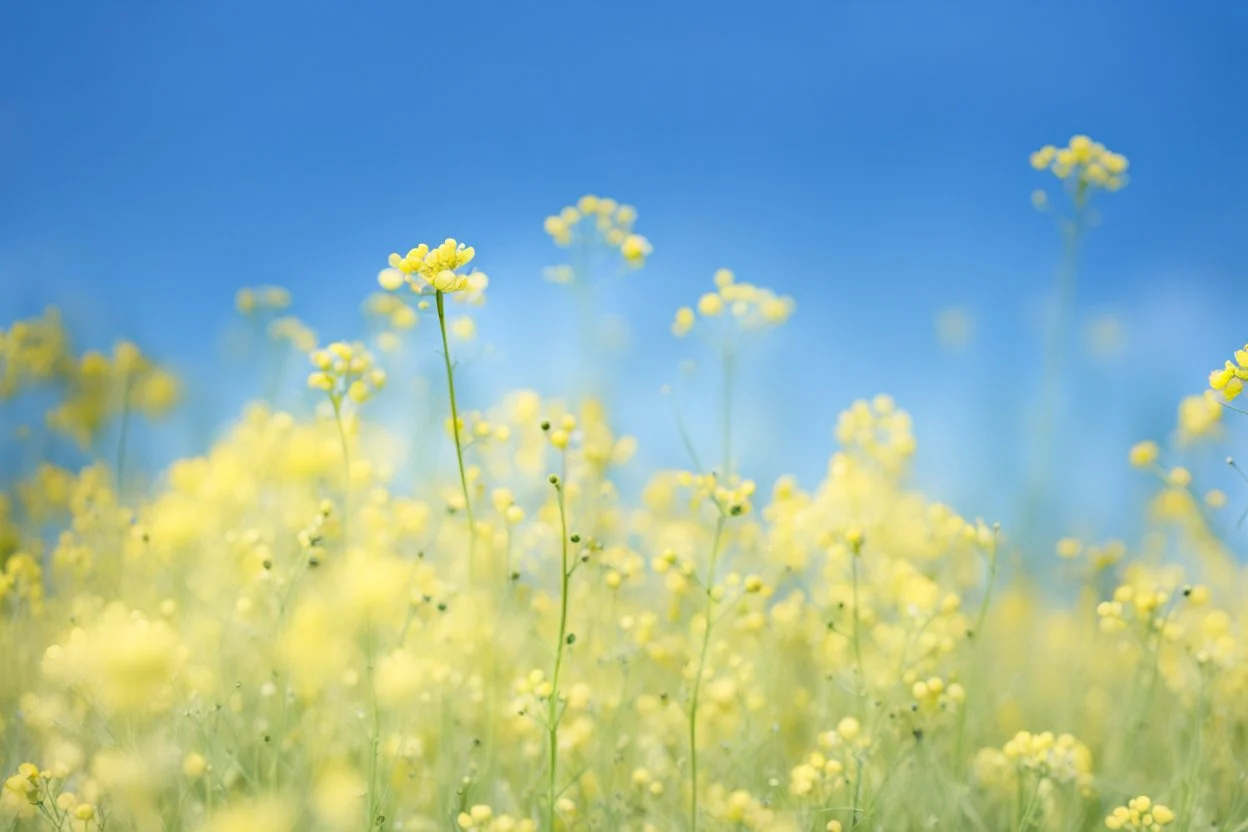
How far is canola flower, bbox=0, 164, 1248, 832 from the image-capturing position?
9.11 feet

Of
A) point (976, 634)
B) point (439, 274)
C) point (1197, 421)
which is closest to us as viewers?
point (439, 274)

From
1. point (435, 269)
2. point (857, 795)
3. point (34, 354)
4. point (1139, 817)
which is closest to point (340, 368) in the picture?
point (435, 269)

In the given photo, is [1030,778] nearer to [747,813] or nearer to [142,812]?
[747,813]

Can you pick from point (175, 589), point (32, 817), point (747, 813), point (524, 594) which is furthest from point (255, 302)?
point (747, 813)

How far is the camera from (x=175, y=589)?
3908 millimetres

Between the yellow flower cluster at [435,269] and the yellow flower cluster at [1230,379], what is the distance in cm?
169

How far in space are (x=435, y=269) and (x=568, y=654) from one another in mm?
1342

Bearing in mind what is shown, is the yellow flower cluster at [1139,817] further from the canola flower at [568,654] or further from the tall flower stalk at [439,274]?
the tall flower stalk at [439,274]

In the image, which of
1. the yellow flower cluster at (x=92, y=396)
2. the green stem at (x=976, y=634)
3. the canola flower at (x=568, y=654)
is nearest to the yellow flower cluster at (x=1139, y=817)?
the canola flower at (x=568, y=654)

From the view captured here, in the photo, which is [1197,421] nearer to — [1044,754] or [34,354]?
[1044,754]

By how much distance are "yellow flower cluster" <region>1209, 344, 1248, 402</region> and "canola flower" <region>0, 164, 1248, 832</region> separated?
0.06 ft

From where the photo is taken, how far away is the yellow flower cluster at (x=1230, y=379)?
2.49m

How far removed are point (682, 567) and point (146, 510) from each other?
8.86 feet

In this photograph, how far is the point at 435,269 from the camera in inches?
96.7
